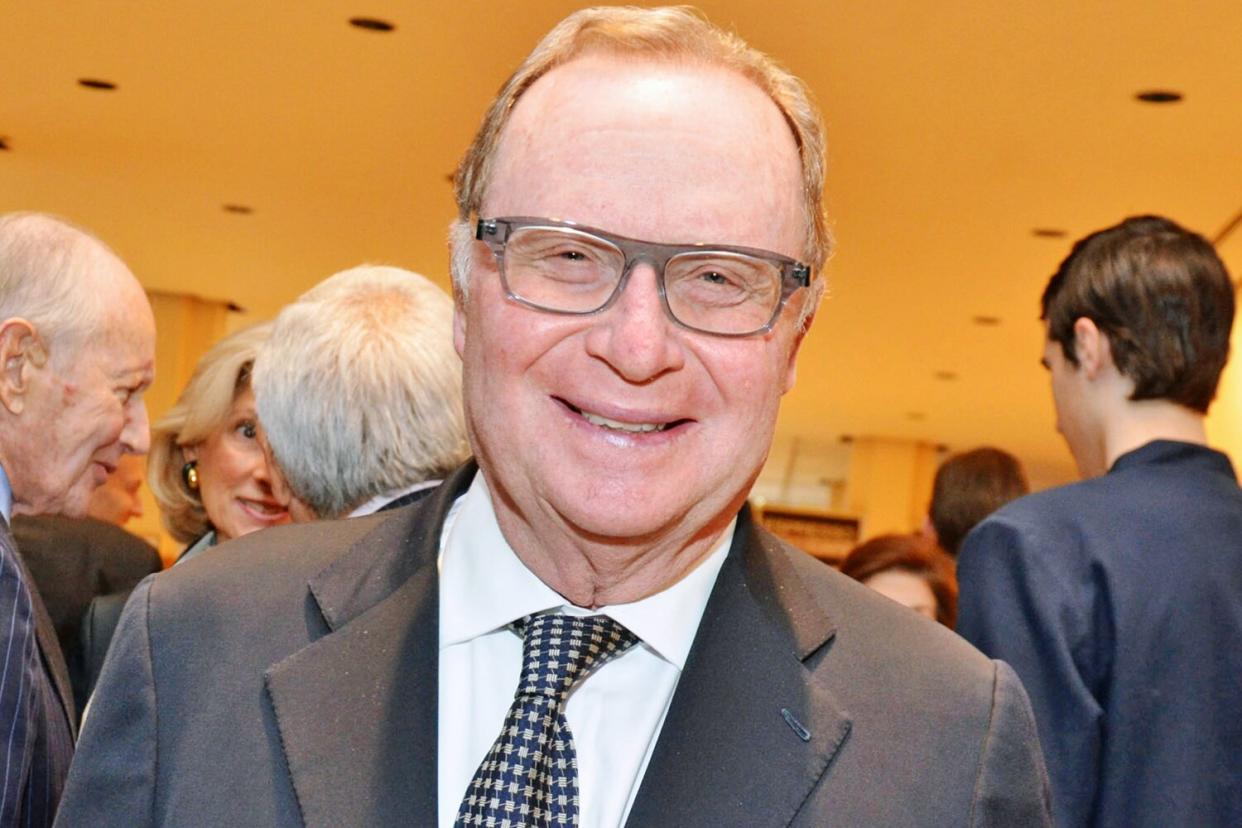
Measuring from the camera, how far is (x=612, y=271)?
4.34 ft

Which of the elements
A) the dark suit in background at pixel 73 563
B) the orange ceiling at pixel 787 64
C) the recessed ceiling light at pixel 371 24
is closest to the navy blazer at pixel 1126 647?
the dark suit in background at pixel 73 563

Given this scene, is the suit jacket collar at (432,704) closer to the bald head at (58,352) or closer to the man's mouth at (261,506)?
the bald head at (58,352)

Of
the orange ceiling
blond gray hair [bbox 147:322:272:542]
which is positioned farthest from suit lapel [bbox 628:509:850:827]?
the orange ceiling

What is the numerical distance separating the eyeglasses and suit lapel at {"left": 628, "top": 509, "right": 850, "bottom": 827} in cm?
27

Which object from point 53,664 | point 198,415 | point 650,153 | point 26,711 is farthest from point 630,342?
point 198,415

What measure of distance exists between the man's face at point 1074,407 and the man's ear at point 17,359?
5.23 feet

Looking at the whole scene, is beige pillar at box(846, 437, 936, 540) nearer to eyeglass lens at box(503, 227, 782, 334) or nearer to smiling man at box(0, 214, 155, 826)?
smiling man at box(0, 214, 155, 826)

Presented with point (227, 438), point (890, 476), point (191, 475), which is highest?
point (227, 438)

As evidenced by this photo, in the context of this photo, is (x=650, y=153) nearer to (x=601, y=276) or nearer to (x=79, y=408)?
(x=601, y=276)

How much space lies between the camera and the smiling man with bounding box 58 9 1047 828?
4.32 ft

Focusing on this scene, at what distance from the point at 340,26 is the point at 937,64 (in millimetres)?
2352

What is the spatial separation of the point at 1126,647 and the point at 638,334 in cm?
133

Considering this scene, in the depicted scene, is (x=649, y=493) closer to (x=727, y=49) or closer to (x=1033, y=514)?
(x=727, y=49)

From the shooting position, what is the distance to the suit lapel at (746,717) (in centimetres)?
134
